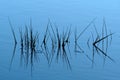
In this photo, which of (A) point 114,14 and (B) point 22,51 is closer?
(B) point 22,51

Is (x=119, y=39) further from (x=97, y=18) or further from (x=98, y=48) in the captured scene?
(x=97, y=18)

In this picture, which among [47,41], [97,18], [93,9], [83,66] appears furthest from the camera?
[93,9]

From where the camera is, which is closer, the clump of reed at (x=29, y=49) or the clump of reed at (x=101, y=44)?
the clump of reed at (x=29, y=49)

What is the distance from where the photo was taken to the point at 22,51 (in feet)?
32.4

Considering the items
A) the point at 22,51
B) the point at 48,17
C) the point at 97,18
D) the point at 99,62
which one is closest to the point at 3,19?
the point at 48,17

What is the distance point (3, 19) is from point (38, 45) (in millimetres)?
Answer: 3076

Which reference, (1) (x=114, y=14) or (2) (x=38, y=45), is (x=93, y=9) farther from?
(2) (x=38, y=45)

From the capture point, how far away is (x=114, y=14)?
14.8 m

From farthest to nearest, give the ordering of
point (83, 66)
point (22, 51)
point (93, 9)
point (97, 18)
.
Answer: point (93, 9) → point (97, 18) → point (22, 51) → point (83, 66)

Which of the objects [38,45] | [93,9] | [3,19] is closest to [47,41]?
[38,45]

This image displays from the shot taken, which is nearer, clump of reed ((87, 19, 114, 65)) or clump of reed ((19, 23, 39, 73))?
clump of reed ((19, 23, 39, 73))

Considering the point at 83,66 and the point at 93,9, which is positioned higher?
the point at 93,9

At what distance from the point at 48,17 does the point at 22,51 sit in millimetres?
4062

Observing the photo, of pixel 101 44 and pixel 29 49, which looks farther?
pixel 101 44
